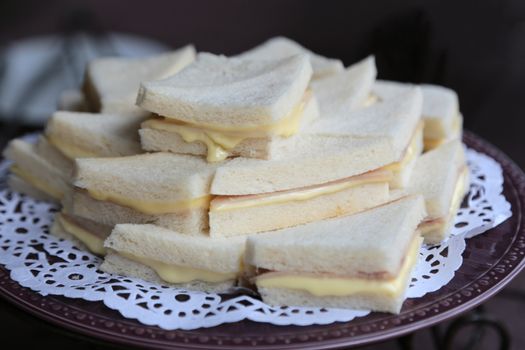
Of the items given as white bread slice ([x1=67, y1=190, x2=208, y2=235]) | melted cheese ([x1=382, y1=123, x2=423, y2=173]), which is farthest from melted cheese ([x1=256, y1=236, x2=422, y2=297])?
melted cheese ([x1=382, y1=123, x2=423, y2=173])

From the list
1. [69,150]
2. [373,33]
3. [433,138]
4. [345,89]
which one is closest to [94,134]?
[69,150]

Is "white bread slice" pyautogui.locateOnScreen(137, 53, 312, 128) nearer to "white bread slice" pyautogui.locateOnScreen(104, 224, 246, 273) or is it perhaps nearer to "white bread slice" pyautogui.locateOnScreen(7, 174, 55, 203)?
"white bread slice" pyautogui.locateOnScreen(104, 224, 246, 273)

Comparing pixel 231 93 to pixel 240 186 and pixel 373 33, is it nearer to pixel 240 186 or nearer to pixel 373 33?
pixel 240 186

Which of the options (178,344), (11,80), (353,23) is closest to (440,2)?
(353,23)

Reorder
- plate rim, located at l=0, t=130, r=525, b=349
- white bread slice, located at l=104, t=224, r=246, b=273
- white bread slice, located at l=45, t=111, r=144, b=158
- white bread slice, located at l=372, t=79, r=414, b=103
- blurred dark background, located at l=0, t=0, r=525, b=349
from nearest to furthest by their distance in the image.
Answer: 1. plate rim, located at l=0, t=130, r=525, b=349
2. white bread slice, located at l=104, t=224, r=246, b=273
3. white bread slice, located at l=45, t=111, r=144, b=158
4. white bread slice, located at l=372, t=79, r=414, b=103
5. blurred dark background, located at l=0, t=0, r=525, b=349

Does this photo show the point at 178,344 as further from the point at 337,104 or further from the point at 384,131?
the point at 337,104
